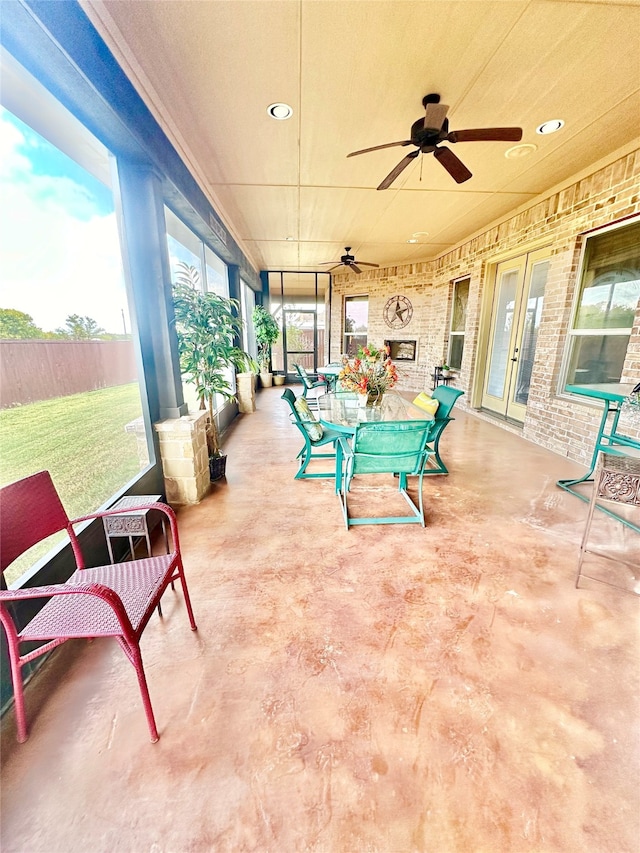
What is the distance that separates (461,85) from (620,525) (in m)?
3.39

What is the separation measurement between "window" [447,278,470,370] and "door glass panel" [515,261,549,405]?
63.0 inches

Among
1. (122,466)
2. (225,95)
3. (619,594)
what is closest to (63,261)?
(122,466)

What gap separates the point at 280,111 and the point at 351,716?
3709mm

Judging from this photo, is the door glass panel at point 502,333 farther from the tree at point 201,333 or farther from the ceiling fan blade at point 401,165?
the tree at point 201,333

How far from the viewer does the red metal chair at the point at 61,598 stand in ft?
3.38

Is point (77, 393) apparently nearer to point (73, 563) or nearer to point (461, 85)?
point (73, 563)

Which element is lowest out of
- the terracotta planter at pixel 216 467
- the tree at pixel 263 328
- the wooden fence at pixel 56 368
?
the terracotta planter at pixel 216 467

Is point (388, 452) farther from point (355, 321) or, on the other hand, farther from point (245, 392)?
point (355, 321)

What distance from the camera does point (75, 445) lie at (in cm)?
182

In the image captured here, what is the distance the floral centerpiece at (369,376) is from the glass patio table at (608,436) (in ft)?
5.14

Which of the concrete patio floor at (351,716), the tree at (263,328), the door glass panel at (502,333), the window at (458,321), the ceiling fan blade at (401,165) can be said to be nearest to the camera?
the concrete patio floor at (351,716)

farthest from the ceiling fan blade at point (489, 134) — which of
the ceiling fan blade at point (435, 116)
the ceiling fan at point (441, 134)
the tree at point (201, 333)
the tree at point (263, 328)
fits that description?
the tree at point (263, 328)

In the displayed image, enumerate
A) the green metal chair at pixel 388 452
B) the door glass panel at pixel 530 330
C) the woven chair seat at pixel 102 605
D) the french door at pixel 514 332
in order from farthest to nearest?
1. the french door at pixel 514 332
2. the door glass panel at pixel 530 330
3. the green metal chair at pixel 388 452
4. the woven chair seat at pixel 102 605

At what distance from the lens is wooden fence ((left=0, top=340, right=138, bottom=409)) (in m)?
1.40
